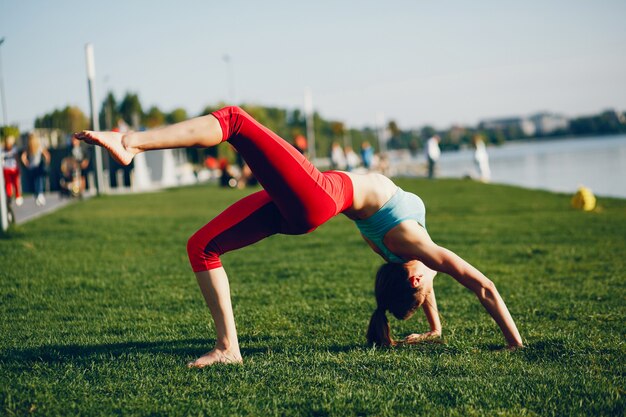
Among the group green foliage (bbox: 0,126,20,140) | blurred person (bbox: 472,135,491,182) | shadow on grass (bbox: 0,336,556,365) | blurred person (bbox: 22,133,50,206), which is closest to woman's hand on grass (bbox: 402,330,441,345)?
shadow on grass (bbox: 0,336,556,365)

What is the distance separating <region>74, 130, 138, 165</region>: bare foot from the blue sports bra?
1.64 m

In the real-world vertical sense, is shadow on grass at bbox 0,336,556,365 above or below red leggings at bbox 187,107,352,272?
below

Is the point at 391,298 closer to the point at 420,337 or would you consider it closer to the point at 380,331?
the point at 380,331

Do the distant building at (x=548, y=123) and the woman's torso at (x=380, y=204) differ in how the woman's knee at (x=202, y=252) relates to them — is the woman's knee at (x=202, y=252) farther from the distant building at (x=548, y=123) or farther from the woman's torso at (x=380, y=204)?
the distant building at (x=548, y=123)

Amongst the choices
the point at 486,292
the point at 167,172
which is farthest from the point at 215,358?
the point at 167,172

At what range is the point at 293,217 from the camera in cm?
424

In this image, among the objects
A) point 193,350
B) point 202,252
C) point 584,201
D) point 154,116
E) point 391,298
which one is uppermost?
point 154,116

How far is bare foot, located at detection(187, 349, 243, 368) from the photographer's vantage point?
14.5 ft

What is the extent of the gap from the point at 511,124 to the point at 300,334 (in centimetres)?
14224

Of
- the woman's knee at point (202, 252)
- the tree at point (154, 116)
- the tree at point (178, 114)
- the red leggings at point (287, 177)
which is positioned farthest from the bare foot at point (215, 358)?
the tree at point (178, 114)

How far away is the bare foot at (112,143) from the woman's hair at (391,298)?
82.3 inches

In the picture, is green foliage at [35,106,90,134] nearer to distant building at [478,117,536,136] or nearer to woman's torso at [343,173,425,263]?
distant building at [478,117,536,136]

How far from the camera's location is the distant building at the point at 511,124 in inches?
4858

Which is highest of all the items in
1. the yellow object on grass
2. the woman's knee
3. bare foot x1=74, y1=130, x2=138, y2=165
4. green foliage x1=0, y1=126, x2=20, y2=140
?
green foliage x1=0, y1=126, x2=20, y2=140
